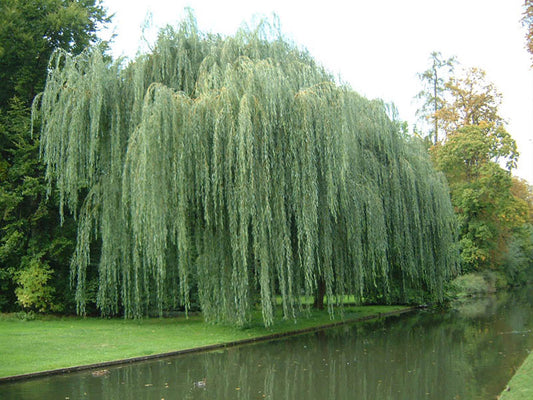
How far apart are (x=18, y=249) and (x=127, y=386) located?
11062mm

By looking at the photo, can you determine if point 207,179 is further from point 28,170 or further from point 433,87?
point 433,87

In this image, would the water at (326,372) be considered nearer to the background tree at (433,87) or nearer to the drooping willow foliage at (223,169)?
the drooping willow foliage at (223,169)

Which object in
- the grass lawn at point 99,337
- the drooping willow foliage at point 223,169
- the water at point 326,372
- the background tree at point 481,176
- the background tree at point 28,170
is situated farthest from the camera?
the background tree at point 481,176

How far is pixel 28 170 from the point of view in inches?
683

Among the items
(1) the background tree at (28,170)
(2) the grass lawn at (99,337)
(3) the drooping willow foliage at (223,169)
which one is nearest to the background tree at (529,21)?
(3) the drooping willow foliage at (223,169)

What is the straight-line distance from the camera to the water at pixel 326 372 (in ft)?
24.1

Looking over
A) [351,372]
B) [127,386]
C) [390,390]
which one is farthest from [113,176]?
[390,390]

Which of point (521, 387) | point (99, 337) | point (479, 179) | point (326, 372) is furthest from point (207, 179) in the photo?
point (479, 179)

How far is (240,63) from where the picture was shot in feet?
40.8

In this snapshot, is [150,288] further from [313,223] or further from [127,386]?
[127,386]

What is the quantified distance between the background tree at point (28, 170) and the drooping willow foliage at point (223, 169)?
3865mm

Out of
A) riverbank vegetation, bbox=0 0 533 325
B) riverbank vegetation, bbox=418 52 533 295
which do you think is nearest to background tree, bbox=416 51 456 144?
riverbank vegetation, bbox=418 52 533 295

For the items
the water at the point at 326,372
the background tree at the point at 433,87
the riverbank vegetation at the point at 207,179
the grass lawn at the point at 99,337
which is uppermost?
the background tree at the point at 433,87

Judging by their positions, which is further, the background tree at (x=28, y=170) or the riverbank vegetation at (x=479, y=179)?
the riverbank vegetation at (x=479, y=179)
